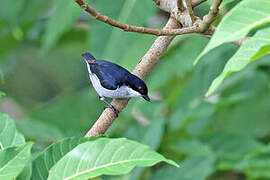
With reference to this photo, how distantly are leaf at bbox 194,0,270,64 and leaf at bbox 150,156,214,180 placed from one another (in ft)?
5.62

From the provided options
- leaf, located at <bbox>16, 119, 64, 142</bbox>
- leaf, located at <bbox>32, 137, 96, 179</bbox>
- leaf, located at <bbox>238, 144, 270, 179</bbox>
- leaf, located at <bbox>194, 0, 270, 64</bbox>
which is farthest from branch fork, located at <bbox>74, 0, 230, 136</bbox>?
leaf, located at <bbox>16, 119, 64, 142</bbox>

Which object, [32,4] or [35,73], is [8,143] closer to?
[32,4]

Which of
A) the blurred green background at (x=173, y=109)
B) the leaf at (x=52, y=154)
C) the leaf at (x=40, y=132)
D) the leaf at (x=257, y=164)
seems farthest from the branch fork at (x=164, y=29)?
the leaf at (x=40, y=132)

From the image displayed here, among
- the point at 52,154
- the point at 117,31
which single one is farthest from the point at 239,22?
the point at 117,31

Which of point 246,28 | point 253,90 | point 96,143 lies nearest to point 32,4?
point 253,90

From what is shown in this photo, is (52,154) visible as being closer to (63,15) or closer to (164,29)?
(164,29)

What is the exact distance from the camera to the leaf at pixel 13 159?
137 centimetres

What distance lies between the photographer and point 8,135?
156 centimetres

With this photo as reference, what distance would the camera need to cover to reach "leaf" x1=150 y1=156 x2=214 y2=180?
2.73 metres

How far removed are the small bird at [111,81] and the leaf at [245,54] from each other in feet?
3.60

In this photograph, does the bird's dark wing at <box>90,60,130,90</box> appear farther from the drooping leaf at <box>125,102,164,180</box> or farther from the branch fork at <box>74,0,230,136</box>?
the drooping leaf at <box>125,102,164,180</box>

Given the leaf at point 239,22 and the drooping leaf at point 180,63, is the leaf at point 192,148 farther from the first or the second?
the leaf at point 239,22

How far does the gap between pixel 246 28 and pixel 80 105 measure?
9.22ft

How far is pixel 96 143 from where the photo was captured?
135cm
